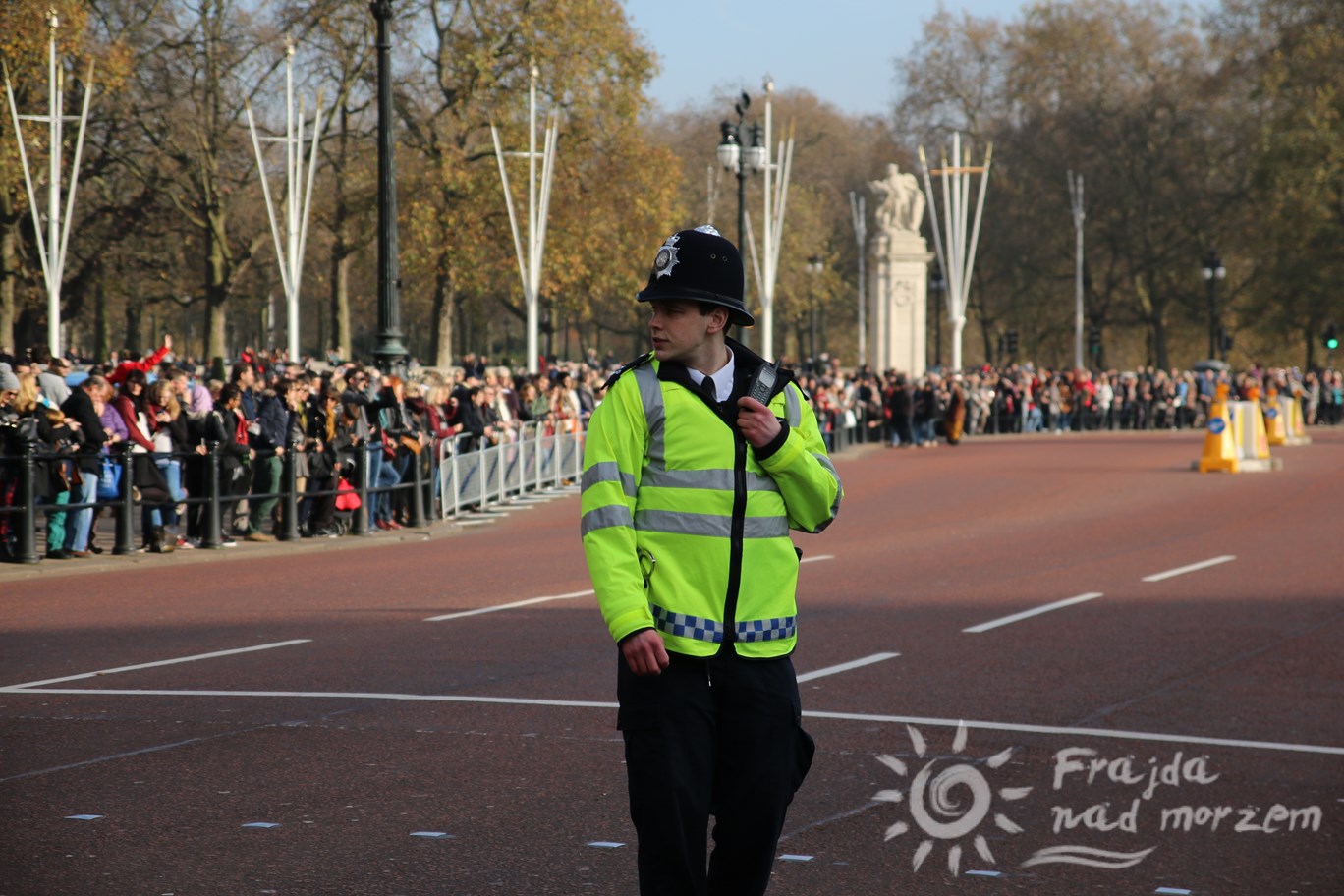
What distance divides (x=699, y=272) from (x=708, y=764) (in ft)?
3.95

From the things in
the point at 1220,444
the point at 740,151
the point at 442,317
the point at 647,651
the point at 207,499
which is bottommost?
the point at 207,499

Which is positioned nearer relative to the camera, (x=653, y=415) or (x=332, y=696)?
(x=653, y=415)

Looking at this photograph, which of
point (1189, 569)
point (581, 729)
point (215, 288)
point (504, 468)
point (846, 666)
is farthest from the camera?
point (215, 288)

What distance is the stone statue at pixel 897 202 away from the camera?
5709 centimetres

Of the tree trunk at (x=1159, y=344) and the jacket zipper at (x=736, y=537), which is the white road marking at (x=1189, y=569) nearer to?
the jacket zipper at (x=736, y=537)

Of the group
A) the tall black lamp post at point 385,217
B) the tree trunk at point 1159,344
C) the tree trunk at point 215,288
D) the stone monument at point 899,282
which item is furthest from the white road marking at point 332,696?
the tree trunk at point 1159,344

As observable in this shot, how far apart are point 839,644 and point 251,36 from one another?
44582 millimetres

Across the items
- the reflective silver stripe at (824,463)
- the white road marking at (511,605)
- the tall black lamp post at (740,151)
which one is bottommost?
the white road marking at (511,605)

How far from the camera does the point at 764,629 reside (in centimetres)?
438

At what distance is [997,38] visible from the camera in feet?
282

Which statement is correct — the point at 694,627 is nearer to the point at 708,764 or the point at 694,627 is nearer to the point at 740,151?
the point at 708,764

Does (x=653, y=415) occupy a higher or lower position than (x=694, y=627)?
higher

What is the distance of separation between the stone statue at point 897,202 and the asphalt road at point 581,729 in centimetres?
4048

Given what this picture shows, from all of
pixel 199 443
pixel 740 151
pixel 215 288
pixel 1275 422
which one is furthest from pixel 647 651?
pixel 215 288
